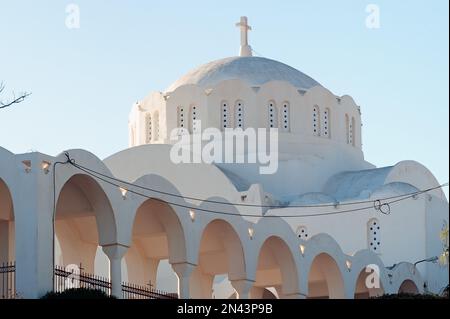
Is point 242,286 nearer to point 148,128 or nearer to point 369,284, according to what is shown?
point 369,284

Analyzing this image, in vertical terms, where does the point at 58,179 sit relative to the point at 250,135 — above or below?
below

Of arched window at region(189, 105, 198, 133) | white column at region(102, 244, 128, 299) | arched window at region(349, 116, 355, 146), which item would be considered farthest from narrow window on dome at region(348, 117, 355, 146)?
white column at region(102, 244, 128, 299)

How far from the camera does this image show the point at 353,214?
34750 millimetres

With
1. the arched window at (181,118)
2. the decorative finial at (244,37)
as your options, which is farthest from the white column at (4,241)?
the decorative finial at (244,37)

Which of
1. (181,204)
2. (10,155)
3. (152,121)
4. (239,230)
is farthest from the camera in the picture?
(152,121)

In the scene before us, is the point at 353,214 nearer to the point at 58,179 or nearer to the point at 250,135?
the point at 250,135

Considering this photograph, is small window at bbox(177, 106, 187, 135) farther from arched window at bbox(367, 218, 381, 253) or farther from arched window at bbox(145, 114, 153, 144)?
arched window at bbox(367, 218, 381, 253)

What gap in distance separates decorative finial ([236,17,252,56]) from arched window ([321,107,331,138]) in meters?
4.37

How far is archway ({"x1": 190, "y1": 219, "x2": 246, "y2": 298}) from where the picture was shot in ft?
92.4

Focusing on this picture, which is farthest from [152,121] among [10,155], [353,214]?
[10,155]
